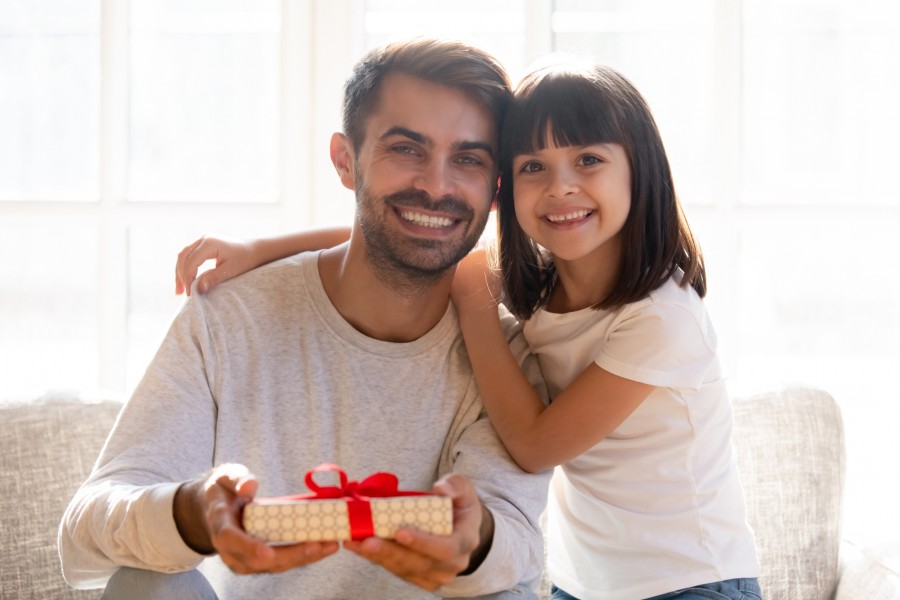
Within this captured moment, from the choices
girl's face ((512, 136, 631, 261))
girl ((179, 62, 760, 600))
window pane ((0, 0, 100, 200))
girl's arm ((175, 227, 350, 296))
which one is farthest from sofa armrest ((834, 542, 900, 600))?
window pane ((0, 0, 100, 200))

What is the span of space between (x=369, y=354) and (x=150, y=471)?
0.45 m

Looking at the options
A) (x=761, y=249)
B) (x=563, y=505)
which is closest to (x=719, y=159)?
(x=761, y=249)

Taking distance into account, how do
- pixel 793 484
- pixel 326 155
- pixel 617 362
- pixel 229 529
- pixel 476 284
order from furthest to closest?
pixel 326 155, pixel 793 484, pixel 476 284, pixel 617 362, pixel 229 529

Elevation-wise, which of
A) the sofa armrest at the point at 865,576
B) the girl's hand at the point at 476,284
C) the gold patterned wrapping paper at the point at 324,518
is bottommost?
the sofa armrest at the point at 865,576

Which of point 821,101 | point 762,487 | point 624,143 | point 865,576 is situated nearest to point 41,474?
point 624,143

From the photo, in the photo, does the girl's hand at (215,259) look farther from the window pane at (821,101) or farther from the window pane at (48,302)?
the window pane at (821,101)

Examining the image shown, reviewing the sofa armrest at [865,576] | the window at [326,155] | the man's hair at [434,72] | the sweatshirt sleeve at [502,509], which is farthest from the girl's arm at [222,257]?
the sofa armrest at [865,576]

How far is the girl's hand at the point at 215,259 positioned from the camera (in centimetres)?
192

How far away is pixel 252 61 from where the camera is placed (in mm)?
2902

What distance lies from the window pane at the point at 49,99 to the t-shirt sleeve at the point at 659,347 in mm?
1712

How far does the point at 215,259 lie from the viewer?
1970 millimetres

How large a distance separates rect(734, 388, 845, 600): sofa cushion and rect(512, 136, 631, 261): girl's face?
0.69 m

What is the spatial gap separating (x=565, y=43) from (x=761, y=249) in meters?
0.78

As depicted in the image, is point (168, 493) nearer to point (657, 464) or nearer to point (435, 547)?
point (435, 547)
